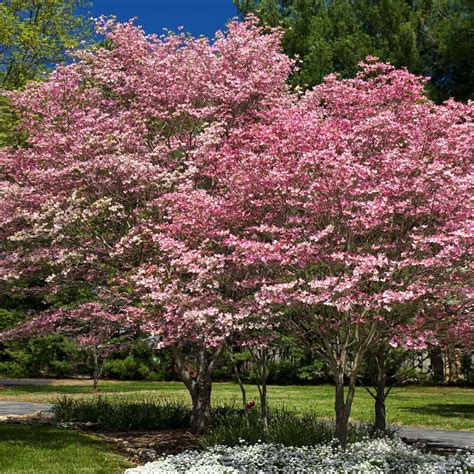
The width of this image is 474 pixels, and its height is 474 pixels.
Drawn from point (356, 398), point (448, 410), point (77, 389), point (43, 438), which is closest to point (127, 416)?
point (43, 438)

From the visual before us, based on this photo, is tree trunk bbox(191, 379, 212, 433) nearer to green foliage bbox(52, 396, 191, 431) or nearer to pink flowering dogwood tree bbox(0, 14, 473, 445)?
pink flowering dogwood tree bbox(0, 14, 473, 445)

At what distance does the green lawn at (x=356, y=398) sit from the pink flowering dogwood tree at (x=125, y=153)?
21.4 ft

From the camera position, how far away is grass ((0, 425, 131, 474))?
1148 cm

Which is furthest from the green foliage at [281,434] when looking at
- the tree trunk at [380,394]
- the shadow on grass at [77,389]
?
the shadow on grass at [77,389]

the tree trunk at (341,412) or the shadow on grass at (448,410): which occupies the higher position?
the tree trunk at (341,412)

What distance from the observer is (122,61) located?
15.5 m

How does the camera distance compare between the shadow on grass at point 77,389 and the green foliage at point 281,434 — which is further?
the shadow on grass at point 77,389

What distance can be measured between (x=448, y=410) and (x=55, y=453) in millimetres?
13788

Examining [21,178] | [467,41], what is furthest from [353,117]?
[467,41]

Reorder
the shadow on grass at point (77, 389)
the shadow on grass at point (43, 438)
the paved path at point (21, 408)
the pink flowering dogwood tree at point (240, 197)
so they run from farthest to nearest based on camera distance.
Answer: the shadow on grass at point (77, 389) < the paved path at point (21, 408) < the shadow on grass at point (43, 438) < the pink flowering dogwood tree at point (240, 197)

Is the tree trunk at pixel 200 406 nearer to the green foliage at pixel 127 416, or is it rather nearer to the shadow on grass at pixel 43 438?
the green foliage at pixel 127 416

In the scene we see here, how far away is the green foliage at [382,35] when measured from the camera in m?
27.2

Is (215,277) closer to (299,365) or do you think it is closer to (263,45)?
(263,45)

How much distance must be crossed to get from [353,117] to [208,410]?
712cm
